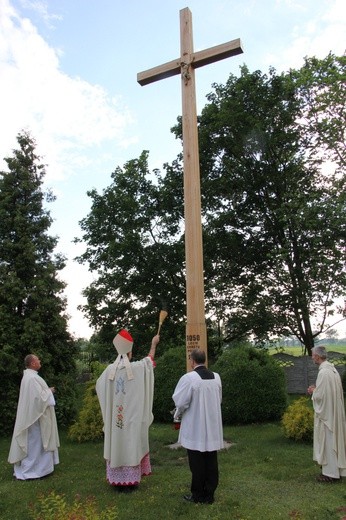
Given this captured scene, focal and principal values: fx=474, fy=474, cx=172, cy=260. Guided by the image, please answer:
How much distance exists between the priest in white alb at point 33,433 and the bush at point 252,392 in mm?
5122

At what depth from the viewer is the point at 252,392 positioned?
1138 centimetres

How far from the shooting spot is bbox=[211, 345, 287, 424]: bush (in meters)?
11.3

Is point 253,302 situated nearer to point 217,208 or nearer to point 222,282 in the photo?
point 222,282

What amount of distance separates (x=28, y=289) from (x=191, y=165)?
5.95 meters

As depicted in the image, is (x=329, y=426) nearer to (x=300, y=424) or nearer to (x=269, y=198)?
→ (x=300, y=424)

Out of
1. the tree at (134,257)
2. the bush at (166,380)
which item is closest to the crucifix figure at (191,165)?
the bush at (166,380)

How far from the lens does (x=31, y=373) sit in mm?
7539

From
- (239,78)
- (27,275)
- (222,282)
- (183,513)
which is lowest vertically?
(183,513)

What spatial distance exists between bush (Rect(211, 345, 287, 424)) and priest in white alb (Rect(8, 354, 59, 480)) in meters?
5.12

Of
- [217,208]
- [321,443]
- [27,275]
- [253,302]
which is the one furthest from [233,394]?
[217,208]

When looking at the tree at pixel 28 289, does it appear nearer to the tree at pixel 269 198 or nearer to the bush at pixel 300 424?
the bush at pixel 300 424

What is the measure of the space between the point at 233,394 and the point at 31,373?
5591mm

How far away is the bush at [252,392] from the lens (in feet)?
37.2

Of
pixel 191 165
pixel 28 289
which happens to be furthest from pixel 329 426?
pixel 28 289
